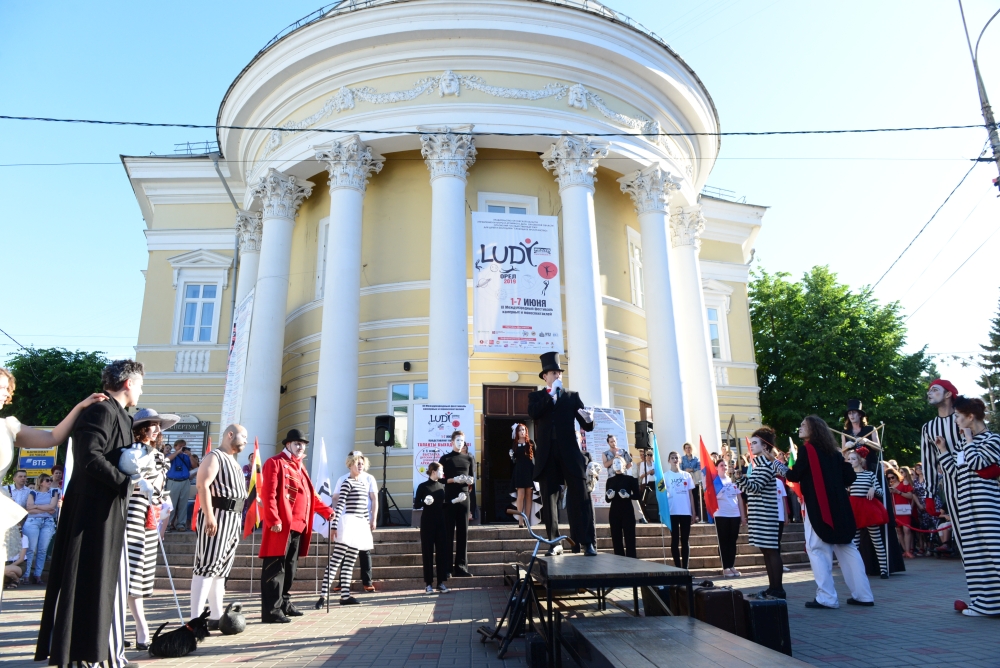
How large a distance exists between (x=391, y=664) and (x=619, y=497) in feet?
19.8

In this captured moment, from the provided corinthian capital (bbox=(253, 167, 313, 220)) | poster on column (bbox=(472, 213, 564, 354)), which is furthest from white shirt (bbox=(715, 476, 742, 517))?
corinthian capital (bbox=(253, 167, 313, 220))

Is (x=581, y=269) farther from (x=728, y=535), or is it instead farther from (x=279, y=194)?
(x=279, y=194)

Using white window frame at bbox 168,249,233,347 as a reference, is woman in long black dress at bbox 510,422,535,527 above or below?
below

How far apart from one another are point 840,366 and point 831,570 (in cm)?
2678

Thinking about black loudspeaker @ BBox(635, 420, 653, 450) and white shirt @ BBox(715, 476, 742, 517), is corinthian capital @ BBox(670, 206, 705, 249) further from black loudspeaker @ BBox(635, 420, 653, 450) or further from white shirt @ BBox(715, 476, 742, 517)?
white shirt @ BBox(715, 476, 742, 517)

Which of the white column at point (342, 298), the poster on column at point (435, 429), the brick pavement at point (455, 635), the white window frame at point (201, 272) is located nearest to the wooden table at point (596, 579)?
the brick pavement at point (455, 635)

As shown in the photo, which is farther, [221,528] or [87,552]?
[221,528]

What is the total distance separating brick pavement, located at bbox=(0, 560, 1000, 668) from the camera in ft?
16.9

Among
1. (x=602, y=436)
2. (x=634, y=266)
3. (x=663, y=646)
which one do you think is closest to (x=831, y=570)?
(x=663, y=646)

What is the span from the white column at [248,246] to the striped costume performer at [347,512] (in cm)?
1393

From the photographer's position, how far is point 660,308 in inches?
720

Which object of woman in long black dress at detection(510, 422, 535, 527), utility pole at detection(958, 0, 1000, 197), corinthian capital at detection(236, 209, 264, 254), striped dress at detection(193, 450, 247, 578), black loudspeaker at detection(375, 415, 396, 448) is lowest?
striped dress at detection(193, 450, 247, 578)

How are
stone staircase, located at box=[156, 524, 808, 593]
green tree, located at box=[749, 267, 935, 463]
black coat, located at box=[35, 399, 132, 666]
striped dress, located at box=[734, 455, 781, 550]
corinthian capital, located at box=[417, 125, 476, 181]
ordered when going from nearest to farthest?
black coat, located at box=[35, 399, 132, 666]
striped dress, located at box=[734, 455, 781, 550]
stone staircase, located at box=[156, 524, 808, 593]
corinthian capital, located at box=[417, 125, 476, 181]
green tree, located at box=[749, 267, 935, 463]

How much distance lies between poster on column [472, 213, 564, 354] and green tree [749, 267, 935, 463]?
19.7 m
